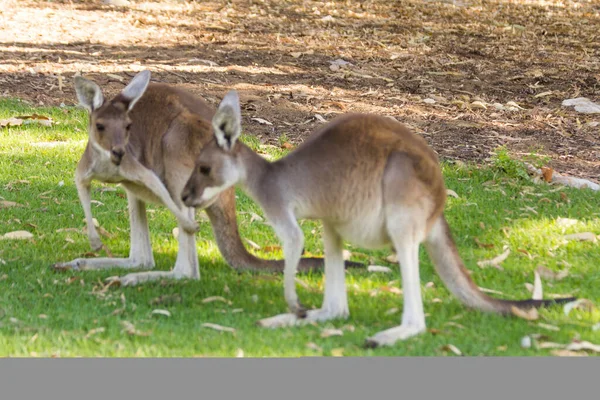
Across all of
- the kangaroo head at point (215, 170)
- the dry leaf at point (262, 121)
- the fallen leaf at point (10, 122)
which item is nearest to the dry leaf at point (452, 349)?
the kangaroo head at point (215, 170)

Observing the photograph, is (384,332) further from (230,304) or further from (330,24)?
(330,24)

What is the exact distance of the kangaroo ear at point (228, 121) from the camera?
405 centimetres

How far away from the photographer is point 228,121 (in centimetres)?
410

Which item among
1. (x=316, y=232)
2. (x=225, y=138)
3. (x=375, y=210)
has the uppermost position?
(x=225, y=138)

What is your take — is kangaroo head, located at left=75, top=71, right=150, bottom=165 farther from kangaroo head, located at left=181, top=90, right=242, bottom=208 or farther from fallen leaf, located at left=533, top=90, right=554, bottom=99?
fallen leaf, located at left=533, top=90, right=554, bottom=99

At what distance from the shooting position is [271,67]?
32.1 ft

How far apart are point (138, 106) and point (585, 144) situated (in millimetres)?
→ 4144

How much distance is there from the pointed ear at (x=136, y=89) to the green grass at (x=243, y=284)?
93 cm

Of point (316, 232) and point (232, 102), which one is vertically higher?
point (232, 102)

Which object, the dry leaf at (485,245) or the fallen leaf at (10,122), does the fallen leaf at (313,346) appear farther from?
the fallen leaf at (10,122)

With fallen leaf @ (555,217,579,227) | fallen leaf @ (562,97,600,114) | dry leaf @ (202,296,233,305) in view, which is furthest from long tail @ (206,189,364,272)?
fallen leaf @ (562,97,600,114)

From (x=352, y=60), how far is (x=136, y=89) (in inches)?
219

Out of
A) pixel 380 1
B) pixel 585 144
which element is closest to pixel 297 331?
pixel 585 144

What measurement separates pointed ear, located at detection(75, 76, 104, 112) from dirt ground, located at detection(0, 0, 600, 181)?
113 inches
